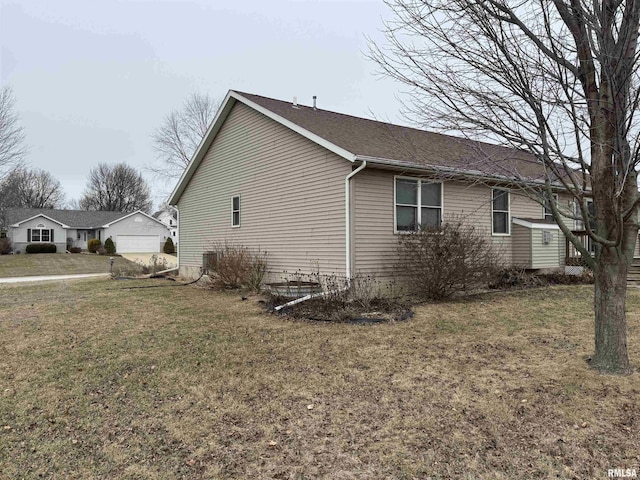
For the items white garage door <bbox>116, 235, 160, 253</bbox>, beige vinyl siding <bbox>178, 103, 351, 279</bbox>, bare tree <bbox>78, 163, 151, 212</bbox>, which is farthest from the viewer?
bare tree <bbox>78, 163, 151, 212</bbox>

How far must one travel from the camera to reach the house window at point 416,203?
Result: 998cm

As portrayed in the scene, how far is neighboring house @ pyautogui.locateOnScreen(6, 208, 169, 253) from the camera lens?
127ft

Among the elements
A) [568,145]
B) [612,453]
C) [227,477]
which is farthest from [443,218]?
[227,477]

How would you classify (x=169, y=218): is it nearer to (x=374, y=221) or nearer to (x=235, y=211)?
(x=235, y=211)

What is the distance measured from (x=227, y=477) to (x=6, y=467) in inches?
63.7

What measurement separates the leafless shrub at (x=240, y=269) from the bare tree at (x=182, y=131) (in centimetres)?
2118

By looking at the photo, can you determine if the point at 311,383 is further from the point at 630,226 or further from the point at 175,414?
the point at 630,226

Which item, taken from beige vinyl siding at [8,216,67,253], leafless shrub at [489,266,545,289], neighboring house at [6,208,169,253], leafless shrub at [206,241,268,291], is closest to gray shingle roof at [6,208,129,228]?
neighboring house at [6,208,169,253]

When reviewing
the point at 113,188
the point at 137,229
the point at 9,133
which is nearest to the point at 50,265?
the point at 9,133

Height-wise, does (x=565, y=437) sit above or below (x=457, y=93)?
below

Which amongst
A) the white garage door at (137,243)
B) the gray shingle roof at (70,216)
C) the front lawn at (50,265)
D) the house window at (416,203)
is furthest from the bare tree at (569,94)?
the gray shingle roof at (70,216)

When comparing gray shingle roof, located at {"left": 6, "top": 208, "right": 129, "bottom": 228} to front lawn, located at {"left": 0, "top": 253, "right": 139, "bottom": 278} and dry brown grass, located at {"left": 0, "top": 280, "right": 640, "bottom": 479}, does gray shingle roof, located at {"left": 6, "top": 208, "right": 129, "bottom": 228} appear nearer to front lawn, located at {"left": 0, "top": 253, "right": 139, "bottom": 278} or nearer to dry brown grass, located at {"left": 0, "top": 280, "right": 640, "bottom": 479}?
front lawn, located at {"left": 0, "top": 253, "right": 139, "bottom": 278}

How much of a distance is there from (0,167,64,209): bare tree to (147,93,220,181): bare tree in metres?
31.3

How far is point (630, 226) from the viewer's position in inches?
169
